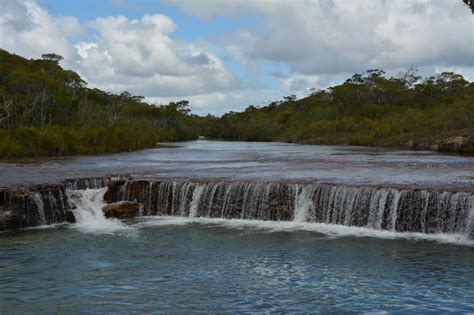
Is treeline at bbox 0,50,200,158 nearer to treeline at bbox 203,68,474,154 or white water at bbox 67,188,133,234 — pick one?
white water at bbox 67,188,133,234

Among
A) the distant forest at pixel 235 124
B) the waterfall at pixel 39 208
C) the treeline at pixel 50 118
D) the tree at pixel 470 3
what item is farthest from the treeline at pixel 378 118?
the waterfall at pixel 39 208

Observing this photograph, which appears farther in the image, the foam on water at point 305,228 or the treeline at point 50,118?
the treeline at point 50,118

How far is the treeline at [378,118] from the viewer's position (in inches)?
2231

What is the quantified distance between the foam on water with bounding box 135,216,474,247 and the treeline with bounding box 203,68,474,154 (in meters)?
30.8

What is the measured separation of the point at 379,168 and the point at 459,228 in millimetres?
12279

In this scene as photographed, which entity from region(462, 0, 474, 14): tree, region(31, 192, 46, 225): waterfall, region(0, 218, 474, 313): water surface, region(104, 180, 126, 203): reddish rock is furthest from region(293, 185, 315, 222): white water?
region(462, 0, 474, 14): tree

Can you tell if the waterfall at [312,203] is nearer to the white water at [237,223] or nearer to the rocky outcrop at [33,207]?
the white water at [237,223]

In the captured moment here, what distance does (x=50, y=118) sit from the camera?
55250mm

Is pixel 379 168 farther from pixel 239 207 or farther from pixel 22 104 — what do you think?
pixel 22 104

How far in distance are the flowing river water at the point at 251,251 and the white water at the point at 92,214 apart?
0.04 m

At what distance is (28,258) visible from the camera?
45.9 feet

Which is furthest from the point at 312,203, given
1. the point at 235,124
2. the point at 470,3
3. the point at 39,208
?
the point at 235,124

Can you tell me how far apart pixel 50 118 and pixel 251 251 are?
4535 centimetres

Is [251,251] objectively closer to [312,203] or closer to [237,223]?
Answer: [237,223]
